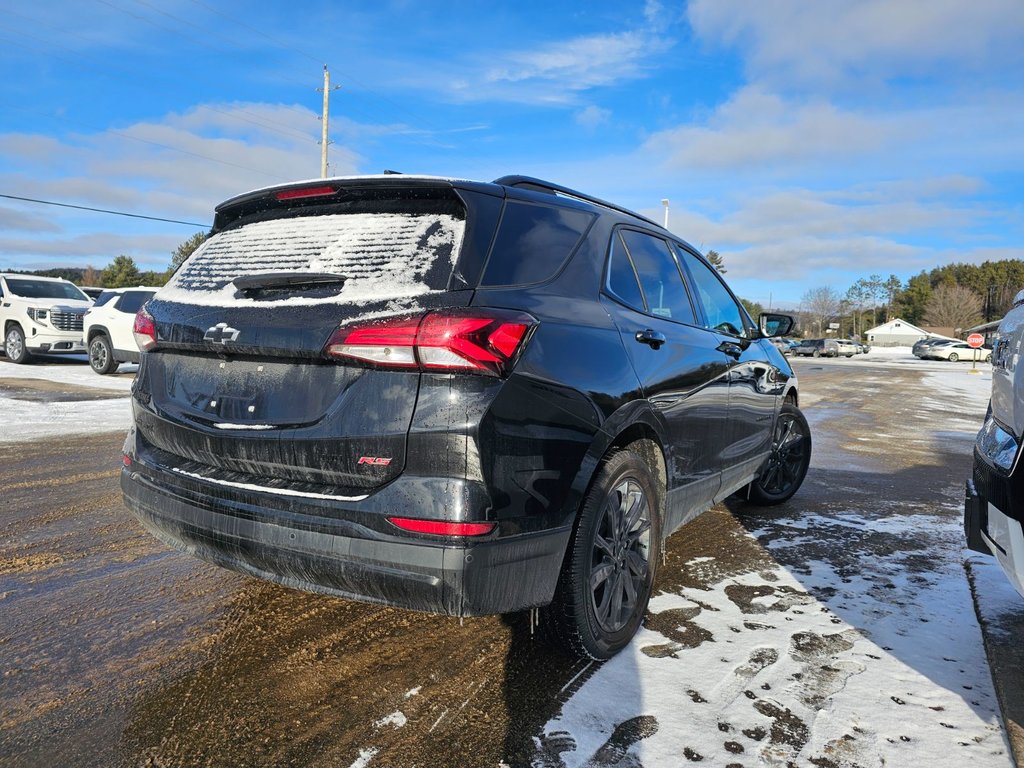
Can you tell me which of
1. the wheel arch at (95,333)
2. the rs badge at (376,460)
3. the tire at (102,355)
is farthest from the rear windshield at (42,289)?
the rs badge at (376,460)

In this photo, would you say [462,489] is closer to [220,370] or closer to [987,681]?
[220,370]

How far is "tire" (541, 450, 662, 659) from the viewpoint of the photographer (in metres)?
2.52

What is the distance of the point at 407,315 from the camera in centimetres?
220

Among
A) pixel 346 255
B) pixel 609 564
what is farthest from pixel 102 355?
pixel 609 564

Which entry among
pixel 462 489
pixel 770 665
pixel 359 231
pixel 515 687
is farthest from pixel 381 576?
pixel 770 665

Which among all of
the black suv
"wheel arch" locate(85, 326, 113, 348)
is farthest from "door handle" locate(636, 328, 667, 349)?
"wheel arch" locate(85, 326, 113, 348)

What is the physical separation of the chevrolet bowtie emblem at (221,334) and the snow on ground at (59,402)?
5.77 metres

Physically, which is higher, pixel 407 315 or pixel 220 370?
pixel 407 315

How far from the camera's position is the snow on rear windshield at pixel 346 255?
2328mm

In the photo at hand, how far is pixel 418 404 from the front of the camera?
215 centimetres

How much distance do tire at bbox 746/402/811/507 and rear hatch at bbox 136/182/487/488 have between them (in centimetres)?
347

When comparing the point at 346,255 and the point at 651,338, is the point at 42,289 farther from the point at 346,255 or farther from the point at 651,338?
the point at 651,338

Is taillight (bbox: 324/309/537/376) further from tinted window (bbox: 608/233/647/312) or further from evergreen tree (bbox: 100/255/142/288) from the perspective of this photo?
evergreen tree (bbox: 100/255/142/288)

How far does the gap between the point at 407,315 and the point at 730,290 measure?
2.96 meters
